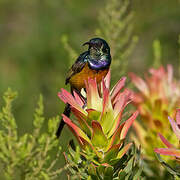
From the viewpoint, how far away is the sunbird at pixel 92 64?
1065mm

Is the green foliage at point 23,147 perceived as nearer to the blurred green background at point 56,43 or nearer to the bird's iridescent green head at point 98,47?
the bird's iridescent green head at point 98,47

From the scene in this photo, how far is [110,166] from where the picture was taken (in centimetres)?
90

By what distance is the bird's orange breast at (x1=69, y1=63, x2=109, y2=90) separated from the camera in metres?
1.08

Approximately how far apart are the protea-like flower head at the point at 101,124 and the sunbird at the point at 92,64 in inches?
6.0

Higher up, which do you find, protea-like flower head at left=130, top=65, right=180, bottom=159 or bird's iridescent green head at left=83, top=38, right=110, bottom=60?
bird's iridescent green head at left=83, top=38, right=110, bottom=60

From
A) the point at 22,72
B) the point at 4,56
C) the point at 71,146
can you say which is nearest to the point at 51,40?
the point at 22,72

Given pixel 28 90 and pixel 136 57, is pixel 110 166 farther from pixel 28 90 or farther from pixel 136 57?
pixel 136 57

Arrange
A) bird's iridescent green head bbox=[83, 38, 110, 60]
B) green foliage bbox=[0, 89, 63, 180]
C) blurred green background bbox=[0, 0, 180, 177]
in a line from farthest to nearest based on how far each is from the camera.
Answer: blurred green background bbox=[0, 0, 180, 177]
bird's iridescent green head bbox=[83, 38, 110, 60]
green foliage bbox=[0, 89, 63, 180]

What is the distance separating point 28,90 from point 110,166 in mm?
2889

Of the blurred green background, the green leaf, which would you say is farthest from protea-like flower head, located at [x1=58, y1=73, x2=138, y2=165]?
the blurred green background

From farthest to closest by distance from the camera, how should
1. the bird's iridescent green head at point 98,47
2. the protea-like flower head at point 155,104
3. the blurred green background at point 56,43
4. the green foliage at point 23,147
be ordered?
the blurred green background at point 56,43
the protea-like flower head at point 155,104
the bird's iridescent green head at point 98,47
the green foliage at point 23,147

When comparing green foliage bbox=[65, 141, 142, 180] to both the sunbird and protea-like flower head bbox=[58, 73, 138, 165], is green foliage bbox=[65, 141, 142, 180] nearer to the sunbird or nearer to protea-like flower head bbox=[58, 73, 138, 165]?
protea-like flower head bbox=[58, 73, 138, 165]

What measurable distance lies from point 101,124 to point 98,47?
0.27 meters

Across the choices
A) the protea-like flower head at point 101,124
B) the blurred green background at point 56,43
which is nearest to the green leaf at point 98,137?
the protea-like flower head at point 101,124
